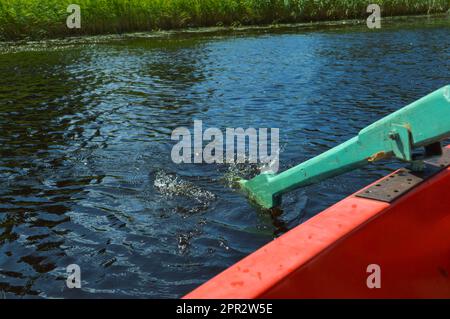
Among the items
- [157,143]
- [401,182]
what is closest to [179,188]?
[157,143]

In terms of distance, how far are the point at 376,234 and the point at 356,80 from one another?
33.4 ft

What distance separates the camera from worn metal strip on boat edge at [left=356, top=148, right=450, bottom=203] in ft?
10.4

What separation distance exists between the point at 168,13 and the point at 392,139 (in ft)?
77.0

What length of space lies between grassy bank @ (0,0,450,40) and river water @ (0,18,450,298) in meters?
4.22

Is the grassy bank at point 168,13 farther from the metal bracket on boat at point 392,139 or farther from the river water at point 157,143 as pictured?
the metal bracket on boat at point 392,139

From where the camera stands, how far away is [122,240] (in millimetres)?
4969

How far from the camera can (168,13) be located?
25156 mm

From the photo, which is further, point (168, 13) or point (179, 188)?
point (168, 13)

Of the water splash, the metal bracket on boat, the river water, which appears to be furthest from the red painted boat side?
the water splash

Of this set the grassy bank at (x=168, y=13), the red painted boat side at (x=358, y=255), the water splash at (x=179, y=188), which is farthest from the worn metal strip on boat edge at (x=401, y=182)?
the grassy bank at (x=168, y=13)

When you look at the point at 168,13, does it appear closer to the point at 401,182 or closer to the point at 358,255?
the point at 401,182

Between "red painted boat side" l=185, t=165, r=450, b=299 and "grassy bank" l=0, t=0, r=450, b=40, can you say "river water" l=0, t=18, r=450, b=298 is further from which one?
"grassy bank" l=0, t=0, r=450, b=40
